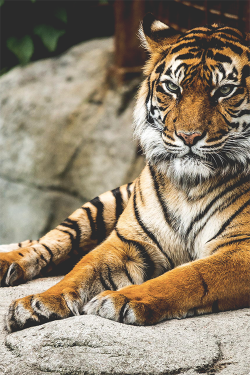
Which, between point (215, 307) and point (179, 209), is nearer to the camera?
point (215, 307)

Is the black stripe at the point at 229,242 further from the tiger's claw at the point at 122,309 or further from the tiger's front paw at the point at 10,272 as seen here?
the tiger's front paw at the point at 10,272

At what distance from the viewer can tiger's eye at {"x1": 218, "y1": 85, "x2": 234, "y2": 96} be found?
2.21 meters

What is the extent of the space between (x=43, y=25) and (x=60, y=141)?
1.42 metres

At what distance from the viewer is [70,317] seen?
1863 millimetres

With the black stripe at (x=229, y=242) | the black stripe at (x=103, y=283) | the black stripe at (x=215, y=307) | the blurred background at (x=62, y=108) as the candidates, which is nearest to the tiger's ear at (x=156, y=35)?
the black stripe at (x=229, y=242)

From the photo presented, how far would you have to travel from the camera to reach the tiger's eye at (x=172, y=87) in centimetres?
232

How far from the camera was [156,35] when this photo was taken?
8.46ft

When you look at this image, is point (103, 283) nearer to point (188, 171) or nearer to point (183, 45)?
point (188, 171)

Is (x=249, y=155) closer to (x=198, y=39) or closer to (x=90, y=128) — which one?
(x=198, y=39)

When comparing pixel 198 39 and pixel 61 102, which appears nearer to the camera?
pixel 198 39

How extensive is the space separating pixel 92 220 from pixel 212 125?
1175 mm

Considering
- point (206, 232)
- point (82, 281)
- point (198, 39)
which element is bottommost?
point (82, 281)

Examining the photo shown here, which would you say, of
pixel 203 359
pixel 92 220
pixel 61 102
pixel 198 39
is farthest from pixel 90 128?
pixel 203 359

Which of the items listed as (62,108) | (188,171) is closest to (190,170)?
(188,171)
